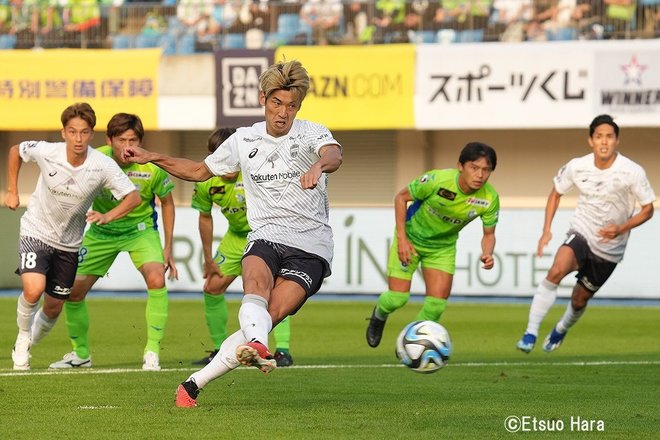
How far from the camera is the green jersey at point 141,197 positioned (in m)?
11.5

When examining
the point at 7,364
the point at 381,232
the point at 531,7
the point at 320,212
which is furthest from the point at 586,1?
the point at 320,212

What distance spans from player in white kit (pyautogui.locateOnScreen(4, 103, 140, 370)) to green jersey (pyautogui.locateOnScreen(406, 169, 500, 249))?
2788 millimetres

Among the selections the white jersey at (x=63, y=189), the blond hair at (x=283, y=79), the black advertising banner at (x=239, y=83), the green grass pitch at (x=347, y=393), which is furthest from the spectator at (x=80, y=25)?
the blond hair at (x=283, y=79)

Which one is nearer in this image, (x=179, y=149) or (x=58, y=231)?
(x=58, y=231)

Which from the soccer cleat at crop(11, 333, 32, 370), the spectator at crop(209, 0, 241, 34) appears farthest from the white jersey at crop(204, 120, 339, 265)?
the spectator at crop(209, 0, 241, 34)

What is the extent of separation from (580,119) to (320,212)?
60.6 feet

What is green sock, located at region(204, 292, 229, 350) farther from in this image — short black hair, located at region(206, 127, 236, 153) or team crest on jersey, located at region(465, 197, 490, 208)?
team crest on jersey, located at region(465, 197, 490, 208)

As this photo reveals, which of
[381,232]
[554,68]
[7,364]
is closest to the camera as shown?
[7,364]

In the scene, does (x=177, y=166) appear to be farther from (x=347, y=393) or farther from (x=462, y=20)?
(x=462, y=20)

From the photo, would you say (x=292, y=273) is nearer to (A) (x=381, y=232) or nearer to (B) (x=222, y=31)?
(A) (x=381, y=232)

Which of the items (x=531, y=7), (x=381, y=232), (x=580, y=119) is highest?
(x=531, y=7)

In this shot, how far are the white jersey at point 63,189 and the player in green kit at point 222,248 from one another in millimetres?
1276

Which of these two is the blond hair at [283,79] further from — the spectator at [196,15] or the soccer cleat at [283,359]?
the spectator at [196,15]

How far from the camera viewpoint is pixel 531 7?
26734mm
